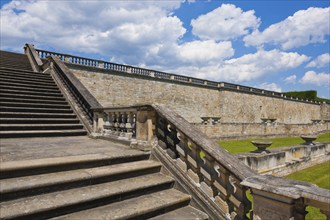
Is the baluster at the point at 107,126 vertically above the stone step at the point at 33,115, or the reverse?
the stone step at the point at 33,115

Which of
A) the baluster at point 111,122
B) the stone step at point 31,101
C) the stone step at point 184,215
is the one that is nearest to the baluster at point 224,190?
the stone step at point 184,215

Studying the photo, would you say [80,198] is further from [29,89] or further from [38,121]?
[29,89]

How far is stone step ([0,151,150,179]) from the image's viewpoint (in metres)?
2.99

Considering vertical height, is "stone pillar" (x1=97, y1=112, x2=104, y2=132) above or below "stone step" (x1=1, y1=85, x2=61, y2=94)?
below

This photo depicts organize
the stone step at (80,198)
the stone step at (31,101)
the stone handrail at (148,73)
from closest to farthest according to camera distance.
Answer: the stone step at (80,198) < the stone step at (31,101) < the stone handrail at (148,73)

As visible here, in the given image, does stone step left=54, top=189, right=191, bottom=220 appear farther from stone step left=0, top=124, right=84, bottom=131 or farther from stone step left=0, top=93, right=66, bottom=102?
stone step left=0, top=93, right=66, bottom=102

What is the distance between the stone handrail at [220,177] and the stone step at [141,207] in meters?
0.35

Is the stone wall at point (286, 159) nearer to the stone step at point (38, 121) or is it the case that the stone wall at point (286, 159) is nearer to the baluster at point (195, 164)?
the baluster at point (195, 164)

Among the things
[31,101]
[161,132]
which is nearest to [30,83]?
[31,101]

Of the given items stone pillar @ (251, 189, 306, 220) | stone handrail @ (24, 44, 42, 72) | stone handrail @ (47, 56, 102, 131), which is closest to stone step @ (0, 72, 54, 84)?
stone handrail @ (47, 56, 102, 131)

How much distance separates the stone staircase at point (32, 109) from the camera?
Answer: 20.7 ft

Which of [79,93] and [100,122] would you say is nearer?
[100,122]

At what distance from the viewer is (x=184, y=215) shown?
3104mm

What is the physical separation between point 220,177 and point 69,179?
1972 mm
